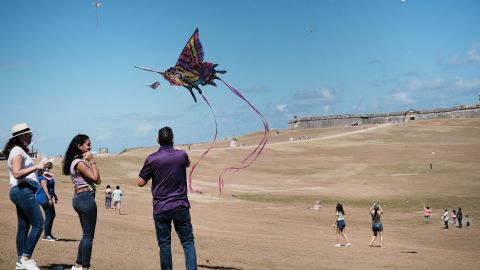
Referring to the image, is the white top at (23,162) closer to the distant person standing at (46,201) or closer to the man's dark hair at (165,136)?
the man's dark hair at (165,136)

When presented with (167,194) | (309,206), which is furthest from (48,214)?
(309,206)

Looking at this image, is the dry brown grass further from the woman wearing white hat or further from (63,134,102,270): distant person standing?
(63,134,102,270): distant person standing

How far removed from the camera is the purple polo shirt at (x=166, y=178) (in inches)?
340

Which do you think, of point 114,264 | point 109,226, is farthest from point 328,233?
point 114,264

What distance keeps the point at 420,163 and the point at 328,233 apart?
4613cm

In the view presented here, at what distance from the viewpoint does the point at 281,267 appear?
12477 millimetres

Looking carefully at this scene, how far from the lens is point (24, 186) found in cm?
901

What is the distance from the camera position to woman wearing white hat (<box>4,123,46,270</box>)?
8891 mm

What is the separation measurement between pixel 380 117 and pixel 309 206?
109753 millimetres

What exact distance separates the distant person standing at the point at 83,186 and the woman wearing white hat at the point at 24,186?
0.49 meters

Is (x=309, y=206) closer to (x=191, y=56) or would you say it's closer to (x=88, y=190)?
(x=191, y=56)

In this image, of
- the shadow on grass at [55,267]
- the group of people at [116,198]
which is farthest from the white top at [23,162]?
the group of people at [116,198]

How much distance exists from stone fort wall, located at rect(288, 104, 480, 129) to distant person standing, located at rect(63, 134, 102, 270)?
136 metres

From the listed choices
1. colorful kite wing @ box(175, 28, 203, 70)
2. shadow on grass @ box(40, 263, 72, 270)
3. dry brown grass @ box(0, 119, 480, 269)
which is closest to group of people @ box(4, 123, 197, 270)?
shadow on grass @ box(40, 263, 72, 270)
